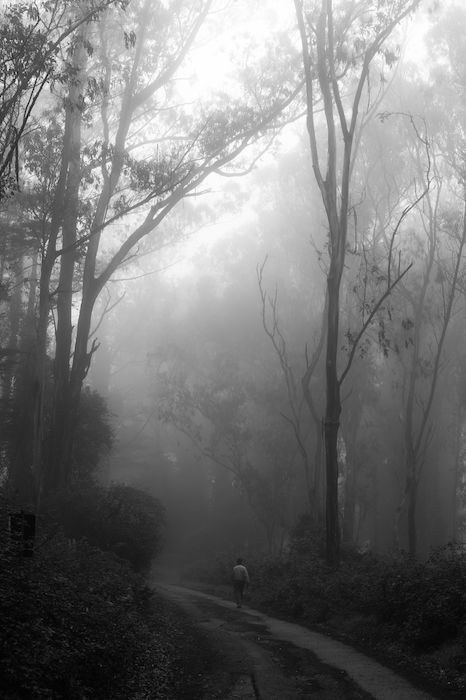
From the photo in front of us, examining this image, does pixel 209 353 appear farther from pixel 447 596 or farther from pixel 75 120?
pixel 447 596

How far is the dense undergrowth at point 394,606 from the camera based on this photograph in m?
10.6

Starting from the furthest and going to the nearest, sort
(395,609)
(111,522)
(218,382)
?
(218,382), (111,522), (395,609)

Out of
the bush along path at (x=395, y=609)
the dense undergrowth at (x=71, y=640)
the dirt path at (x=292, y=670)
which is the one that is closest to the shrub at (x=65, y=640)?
the dense undergrowth at (x=71, y=640)

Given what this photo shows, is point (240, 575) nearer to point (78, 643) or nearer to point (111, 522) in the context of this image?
point (111, 522)

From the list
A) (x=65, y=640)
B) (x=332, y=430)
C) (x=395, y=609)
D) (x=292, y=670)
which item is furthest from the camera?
(x=332, y=430)

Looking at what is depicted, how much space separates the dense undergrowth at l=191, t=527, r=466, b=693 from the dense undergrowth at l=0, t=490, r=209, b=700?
3296 mm

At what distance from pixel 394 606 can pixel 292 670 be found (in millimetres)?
3562

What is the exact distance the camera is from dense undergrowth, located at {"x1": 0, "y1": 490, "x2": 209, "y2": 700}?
652 cm

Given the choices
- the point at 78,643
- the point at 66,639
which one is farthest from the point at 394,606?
the point at 66,639

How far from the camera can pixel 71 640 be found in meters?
7.87

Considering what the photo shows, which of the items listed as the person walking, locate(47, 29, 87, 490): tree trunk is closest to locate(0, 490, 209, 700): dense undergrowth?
the person walking

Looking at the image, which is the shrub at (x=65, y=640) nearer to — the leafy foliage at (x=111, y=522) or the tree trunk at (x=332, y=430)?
the tree trunk at (x=332, y=430)

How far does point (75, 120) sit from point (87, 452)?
13100 millimetres

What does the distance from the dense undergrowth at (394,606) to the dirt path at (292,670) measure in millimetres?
570
